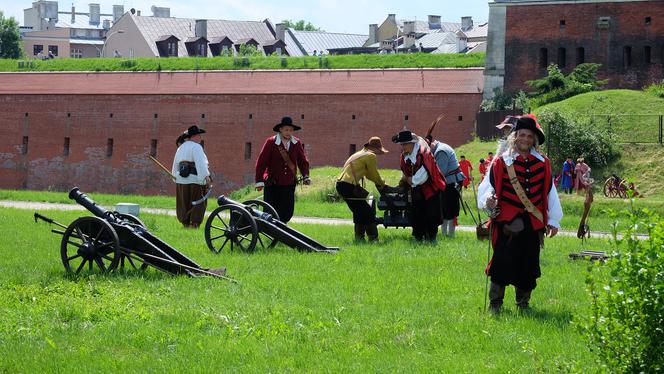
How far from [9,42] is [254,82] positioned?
39.6 metres

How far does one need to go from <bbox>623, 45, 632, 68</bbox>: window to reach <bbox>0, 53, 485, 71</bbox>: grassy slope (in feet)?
18.0

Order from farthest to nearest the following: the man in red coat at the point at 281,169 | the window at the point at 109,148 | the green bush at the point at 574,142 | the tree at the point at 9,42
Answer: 1. the tree at the point at 9,42
2. the window at the point at 109,148
3. the green bush at the point at 574,142
4. the man in red coat at the point at 281,169

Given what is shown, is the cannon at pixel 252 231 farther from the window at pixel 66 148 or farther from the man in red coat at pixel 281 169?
the window at pixel 66 148

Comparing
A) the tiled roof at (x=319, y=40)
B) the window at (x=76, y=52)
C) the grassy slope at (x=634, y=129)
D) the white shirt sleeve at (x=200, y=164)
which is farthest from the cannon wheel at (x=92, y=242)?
the window at (x=76, y=52)

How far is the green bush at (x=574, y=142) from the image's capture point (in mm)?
29375

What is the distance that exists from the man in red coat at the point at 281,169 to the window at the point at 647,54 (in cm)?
2934

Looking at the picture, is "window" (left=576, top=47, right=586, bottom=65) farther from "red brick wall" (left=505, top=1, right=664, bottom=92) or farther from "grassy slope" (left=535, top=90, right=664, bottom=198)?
"grassy slope" (left=535, top=90, right=664, bottom=198)

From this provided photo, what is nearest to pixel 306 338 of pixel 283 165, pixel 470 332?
pixel 470 332

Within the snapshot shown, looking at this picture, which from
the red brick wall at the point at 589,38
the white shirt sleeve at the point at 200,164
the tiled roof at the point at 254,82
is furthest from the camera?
the tiled roof at the point at 254,82

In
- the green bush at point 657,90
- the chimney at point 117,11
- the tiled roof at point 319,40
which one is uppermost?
the chimney at point 117,11

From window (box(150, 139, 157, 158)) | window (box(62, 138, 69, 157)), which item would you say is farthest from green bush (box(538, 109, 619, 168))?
window (box(62, 138, 69, 157))

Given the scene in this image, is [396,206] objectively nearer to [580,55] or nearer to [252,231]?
[252,231]

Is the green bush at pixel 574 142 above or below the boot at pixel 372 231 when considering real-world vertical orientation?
above

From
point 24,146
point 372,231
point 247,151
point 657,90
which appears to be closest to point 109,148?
point 24,146
